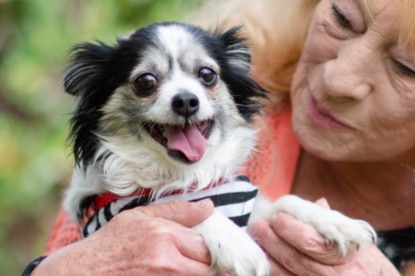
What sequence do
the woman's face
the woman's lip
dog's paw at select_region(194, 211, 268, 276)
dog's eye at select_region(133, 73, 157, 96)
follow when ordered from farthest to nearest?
the woman's lip
the woman's face
dog's eye at select_region(133, 73, 157, 96)
dog's paw at select_region(194, 211, 268, 276)

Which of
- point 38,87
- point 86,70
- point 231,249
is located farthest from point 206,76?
point 38,87

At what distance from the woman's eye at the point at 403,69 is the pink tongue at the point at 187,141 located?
509 mm

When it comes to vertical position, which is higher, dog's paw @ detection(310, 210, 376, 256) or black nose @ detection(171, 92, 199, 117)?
black nose @ detection(171, 92, 199, 117)

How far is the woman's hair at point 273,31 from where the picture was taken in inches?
93.9

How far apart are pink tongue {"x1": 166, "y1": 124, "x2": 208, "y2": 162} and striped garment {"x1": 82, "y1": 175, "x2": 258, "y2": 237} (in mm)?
119

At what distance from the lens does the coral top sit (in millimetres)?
2225


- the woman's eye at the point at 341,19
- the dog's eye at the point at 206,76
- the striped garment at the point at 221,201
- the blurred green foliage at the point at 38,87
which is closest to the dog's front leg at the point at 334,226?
the striped garment at the point at 221,201

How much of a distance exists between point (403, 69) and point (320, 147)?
29cm

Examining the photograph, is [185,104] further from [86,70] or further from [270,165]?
[270,165]

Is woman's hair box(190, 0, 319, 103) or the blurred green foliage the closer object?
woman's hair box(190, 0, 319, 103)

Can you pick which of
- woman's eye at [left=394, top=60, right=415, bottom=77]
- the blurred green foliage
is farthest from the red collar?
the blurred green foliage

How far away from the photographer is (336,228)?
1826 mm

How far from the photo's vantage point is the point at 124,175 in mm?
1923

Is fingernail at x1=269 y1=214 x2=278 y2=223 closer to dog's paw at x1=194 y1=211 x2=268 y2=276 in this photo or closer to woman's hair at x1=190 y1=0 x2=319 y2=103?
dog's paw at x1=194 y1=211 x2=268 y2=276
